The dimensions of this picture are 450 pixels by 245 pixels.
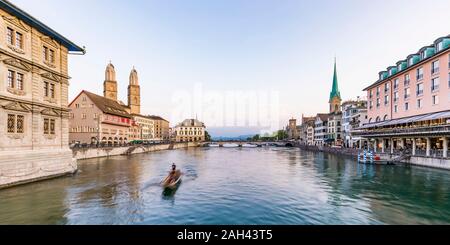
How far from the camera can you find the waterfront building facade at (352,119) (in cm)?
6981

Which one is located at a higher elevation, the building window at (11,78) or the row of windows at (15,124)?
the building window at (11,78)

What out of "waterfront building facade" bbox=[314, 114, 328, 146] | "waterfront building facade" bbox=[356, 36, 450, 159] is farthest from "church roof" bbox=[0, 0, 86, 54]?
"waterfront building facade" bbox=[314, 114, 328, 146]

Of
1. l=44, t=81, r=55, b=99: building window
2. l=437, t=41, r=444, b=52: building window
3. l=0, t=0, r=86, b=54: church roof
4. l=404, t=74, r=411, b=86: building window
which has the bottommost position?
l=44, t=81, r=55, b=99: building window

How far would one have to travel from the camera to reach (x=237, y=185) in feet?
81.0

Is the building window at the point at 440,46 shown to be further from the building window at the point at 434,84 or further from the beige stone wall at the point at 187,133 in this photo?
the beige stone wall at the point at 187,133

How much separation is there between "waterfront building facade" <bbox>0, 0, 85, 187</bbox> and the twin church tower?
107m

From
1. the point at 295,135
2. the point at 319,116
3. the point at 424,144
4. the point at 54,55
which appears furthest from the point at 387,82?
the point at 295,135

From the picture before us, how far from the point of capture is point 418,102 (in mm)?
43062

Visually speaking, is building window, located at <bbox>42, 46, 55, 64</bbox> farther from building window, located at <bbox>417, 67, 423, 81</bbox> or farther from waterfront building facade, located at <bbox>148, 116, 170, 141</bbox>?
waterfront building facade, located at <bbox>148, 116, 170, 141</bbox>

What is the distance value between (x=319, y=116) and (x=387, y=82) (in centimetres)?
5729

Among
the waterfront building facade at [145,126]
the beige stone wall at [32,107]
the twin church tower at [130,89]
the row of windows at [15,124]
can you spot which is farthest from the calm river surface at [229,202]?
the twin church tower at [130,89]

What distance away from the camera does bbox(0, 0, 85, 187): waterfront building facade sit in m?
19.8
